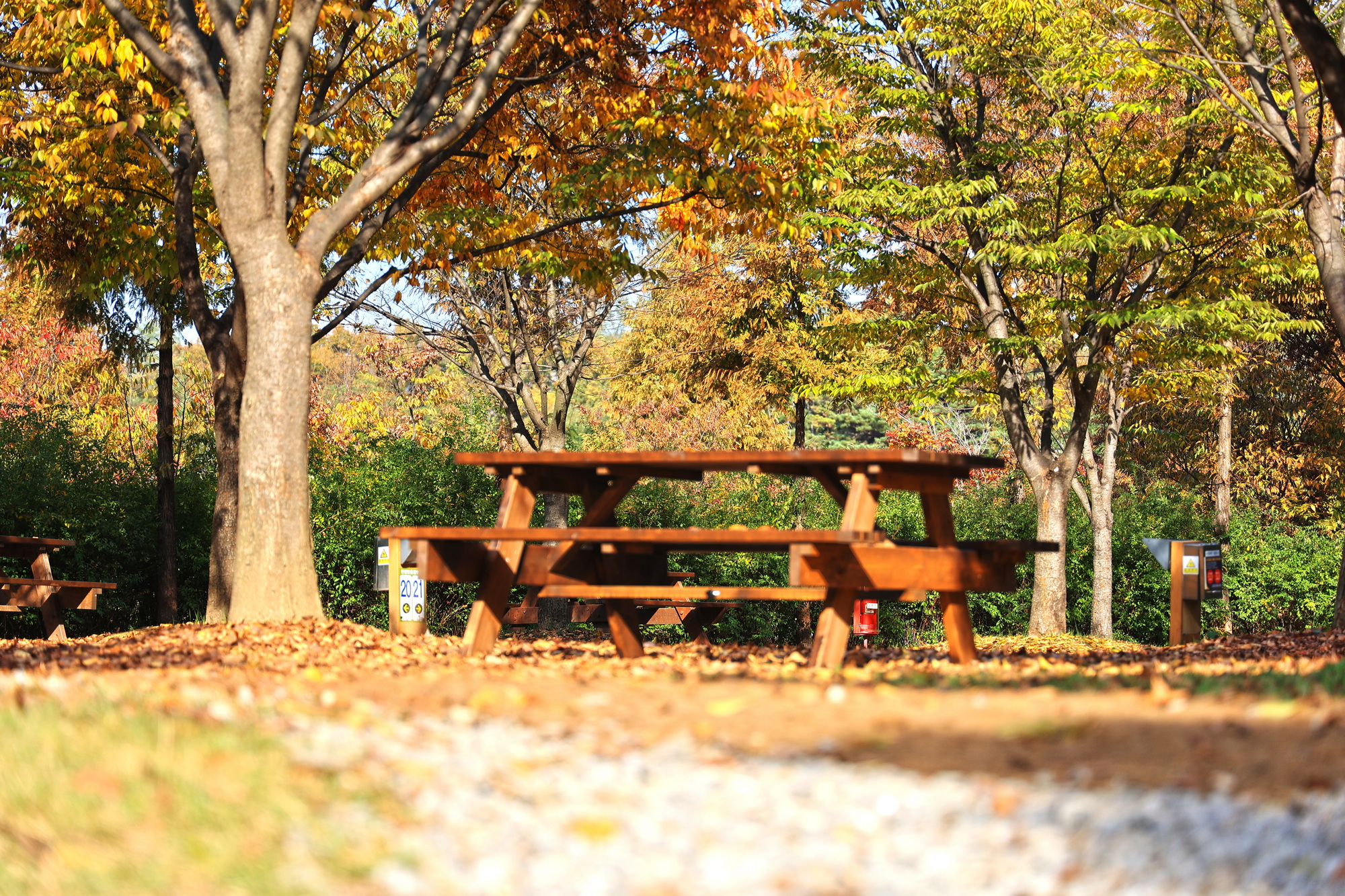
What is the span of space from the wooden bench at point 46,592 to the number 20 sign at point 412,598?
8.12ft

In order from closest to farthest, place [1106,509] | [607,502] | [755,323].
Result: [607,502]
[1106,509]
[755,323]

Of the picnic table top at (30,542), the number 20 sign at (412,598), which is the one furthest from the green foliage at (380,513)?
the picnic table top at (30,542)

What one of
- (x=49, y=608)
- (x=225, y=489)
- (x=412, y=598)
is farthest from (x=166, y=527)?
(x=412, y=598)

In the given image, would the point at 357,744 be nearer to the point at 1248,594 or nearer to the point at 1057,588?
the point at 1057,588

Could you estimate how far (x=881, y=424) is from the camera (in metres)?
59.4

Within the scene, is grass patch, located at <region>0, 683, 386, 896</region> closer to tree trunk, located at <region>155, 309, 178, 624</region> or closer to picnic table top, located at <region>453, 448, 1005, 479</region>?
picnic table top, located at <region>453, 448, 1005, 479</region>

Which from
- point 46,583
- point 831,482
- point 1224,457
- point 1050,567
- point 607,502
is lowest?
point 46,583

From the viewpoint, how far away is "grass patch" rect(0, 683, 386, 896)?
103 inches

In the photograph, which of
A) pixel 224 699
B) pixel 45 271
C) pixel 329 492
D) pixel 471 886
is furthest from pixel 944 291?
pixel 471 886

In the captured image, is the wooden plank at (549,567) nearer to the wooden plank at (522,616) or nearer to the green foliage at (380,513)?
the wooden plank at (522,616)

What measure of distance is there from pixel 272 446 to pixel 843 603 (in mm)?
4352

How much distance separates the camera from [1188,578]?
11.6m

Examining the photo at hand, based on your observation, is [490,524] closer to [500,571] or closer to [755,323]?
[755,323]

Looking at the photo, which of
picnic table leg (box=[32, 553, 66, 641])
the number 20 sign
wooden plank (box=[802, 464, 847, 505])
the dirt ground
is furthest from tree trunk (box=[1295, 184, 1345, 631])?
picnic table leg (box=[32, 553, 66, 641])
